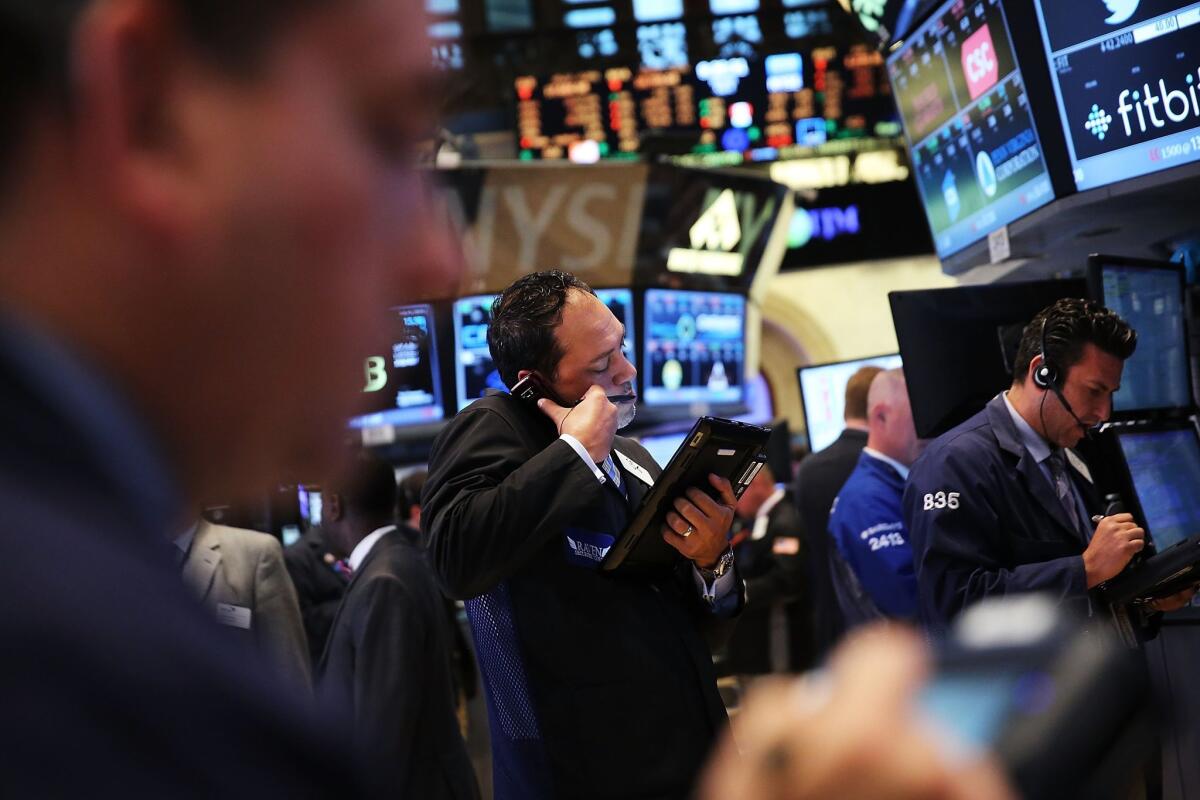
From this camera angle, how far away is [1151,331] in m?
3.65

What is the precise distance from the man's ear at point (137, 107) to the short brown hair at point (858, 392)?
504 cm

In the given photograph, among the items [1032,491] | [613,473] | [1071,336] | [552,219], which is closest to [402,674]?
[613,473]

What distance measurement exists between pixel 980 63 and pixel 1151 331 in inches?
42.2

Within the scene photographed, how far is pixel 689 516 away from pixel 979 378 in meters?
1.73

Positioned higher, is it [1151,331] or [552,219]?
[552,219]

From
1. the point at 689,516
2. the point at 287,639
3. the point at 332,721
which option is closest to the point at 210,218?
the point at 332,721

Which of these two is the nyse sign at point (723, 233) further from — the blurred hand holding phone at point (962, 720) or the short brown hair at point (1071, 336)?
the blurred hand holding phone at point (962, 720)

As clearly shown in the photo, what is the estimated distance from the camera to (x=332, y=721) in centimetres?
45

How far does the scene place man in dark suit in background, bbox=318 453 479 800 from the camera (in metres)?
3.64

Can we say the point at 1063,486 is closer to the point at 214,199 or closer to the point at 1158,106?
the point at 1158,106

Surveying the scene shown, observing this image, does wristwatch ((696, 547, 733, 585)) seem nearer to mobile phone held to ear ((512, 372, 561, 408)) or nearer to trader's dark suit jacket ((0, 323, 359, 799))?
mobile phone held to ear ((512, 372, 561, 408))

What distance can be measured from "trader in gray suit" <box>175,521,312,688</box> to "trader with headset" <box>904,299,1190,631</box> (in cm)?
176

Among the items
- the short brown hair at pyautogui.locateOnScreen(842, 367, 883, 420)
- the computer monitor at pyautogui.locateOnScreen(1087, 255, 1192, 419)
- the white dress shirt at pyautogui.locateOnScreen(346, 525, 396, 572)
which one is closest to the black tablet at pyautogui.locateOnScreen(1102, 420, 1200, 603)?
the computer monitor at pyautogui.locateOnScreen(1087, 255, 1192, 419)

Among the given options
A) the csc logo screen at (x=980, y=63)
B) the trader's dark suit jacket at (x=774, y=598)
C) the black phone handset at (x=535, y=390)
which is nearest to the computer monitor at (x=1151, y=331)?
the csc logo screen at (x=980, y=63)
